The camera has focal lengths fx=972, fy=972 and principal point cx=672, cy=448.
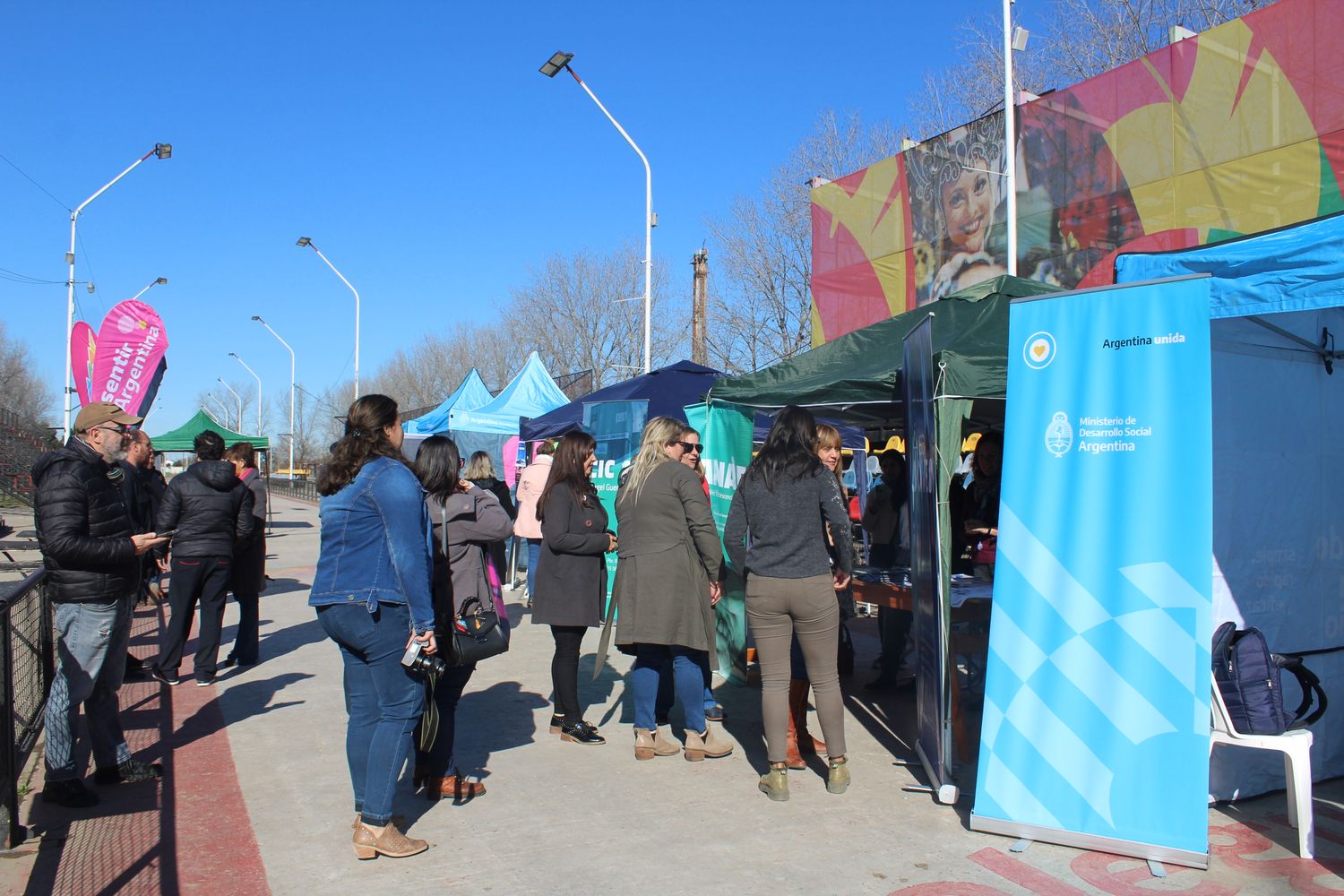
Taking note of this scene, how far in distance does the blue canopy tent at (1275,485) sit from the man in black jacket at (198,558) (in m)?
6.72

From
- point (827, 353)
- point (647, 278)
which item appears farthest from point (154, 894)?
point (647, 278)

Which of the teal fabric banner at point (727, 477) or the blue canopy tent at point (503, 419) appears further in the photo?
the blue canopy tent at point (503, 419)

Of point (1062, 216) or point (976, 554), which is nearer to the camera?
point (976, 554)

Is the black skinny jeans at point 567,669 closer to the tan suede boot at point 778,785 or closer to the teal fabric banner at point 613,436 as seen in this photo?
the tan suede boot at point 778,785

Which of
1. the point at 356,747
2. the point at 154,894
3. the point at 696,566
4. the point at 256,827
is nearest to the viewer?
the point at 154,894

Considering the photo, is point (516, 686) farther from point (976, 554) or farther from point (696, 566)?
point (976, 554)

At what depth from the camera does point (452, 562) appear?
4.88 metres

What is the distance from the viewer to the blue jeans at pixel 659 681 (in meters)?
Answer: 5.69

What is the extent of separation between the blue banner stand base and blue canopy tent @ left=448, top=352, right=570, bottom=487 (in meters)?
12.1

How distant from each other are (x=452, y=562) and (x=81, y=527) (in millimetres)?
1737

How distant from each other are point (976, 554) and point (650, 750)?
2.89m

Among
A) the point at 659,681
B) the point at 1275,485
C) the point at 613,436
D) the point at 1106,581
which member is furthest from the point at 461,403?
the point at 1106,581

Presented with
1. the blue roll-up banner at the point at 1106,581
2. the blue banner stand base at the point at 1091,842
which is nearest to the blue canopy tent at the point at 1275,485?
the blue roll-up banner at the point at 1106,581

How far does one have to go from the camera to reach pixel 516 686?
755 cm
